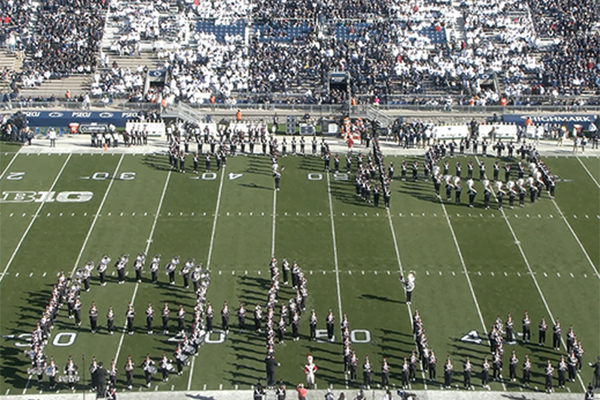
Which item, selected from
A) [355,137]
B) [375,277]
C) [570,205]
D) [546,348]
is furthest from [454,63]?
[546,348]

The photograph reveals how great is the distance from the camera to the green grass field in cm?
3444

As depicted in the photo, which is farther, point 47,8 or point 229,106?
point 47,8

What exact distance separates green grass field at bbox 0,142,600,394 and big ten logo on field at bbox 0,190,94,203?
0.44 ft

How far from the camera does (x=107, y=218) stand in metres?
Result: 43.8

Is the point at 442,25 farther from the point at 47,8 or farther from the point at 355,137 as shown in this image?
the point at 47,8

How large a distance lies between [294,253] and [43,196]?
41.6 ft

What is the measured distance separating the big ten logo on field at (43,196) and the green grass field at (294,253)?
0.44ft

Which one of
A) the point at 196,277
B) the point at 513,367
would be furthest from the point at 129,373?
the point at 513,367

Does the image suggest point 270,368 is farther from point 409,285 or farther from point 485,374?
point 409,285

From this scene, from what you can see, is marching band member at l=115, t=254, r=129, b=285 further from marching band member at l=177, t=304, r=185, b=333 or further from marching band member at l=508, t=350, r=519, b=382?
marching band member at l=508, t=350, r=519, b=382

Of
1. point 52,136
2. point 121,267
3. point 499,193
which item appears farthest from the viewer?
point 52,136

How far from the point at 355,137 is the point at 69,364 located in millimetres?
25290

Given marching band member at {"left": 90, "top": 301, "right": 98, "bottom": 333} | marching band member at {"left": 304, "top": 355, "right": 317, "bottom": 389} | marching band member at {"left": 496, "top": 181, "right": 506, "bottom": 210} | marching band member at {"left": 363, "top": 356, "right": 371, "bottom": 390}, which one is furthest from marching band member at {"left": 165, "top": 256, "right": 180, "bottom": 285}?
marching band member at {"left": 496, "top": 181, "right": 506, "bottom": 210}

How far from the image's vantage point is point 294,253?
4072cm
